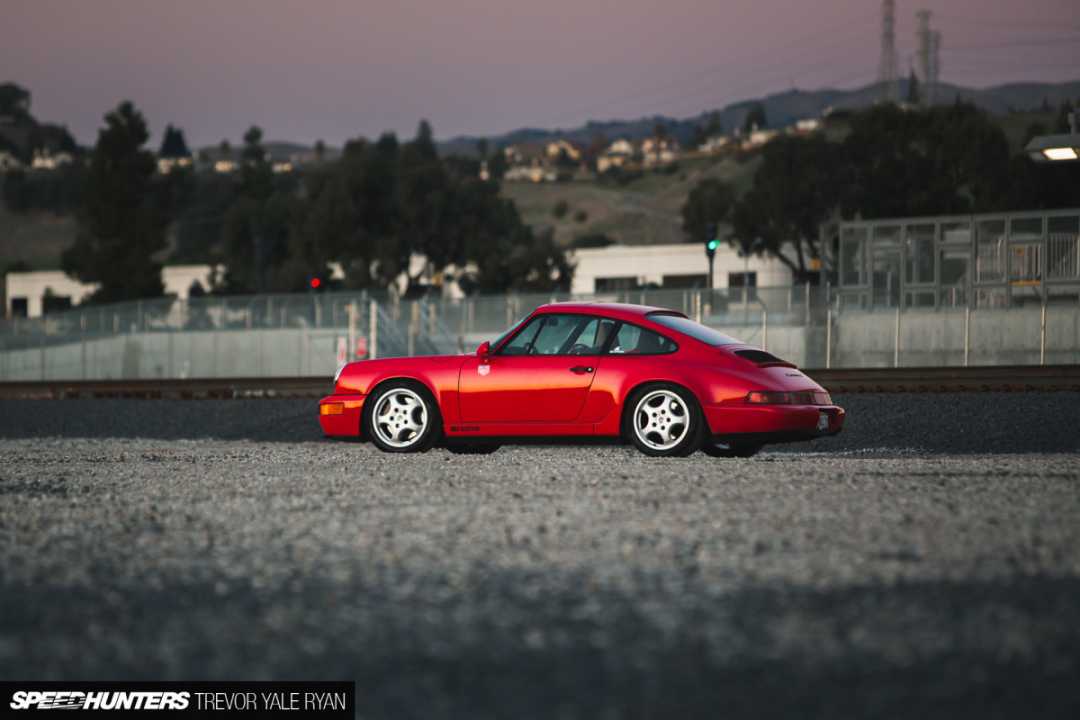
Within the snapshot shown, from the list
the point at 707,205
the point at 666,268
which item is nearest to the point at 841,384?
the point at 707,205

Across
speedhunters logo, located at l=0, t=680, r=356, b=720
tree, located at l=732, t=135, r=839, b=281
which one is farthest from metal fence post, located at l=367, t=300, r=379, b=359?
tree, located at l=732, t=135, r=839, b=281

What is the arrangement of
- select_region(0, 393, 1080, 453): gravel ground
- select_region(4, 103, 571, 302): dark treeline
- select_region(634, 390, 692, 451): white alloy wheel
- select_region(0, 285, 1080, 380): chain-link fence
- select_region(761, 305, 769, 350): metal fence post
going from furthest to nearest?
select_region(4, 103, 571, 302): dark treeline → select_region(761, 305, 769, 350): metal fence post → select_region(0, 285, 1080, 380): chain-link fence → select_region(0, 393, 1080, 453): gravel ground → select_region(634, 390, 692, 451): white alloy wheel

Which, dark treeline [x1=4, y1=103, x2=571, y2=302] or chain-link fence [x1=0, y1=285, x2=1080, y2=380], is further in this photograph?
dark treeline [x1=4, y1=103, x2=571, y2=302]

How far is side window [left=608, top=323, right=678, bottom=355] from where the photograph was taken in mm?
11578

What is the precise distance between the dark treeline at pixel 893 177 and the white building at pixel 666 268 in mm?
7068

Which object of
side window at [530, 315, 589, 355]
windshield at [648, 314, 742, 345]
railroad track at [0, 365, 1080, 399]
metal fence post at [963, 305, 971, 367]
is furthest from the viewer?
metal fence post at [963, 305, 971, 367]

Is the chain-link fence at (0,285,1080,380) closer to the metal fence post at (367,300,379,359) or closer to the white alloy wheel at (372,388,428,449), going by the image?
the metal fence post at (367,300,379,359)

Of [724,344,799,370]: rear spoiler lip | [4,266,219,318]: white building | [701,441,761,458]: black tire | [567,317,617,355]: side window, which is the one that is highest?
[4,266,219,318]: white building

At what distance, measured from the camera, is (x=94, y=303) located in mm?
83688

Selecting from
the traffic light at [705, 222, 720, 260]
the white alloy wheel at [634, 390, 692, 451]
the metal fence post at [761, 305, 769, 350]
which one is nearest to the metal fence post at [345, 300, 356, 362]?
the traffic light at [705, 222, 720, 260]

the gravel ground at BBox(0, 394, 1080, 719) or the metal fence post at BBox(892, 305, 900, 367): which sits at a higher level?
the metal fence post at BBox(892, 305, 900, 367)

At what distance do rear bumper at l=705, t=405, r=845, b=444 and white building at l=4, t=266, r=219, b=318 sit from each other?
321ft

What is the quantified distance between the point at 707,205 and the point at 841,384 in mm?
64438

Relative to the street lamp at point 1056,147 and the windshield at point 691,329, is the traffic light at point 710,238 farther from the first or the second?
the windshield at point 691,329
